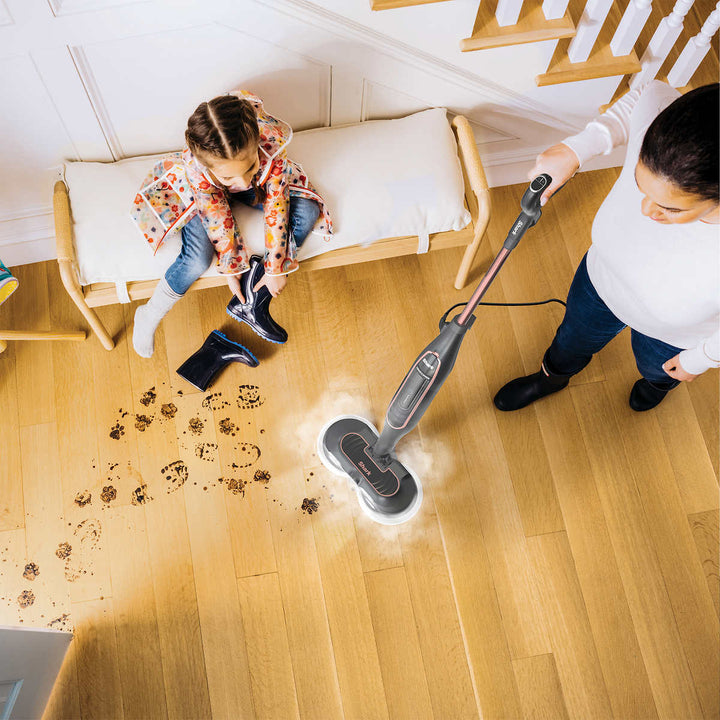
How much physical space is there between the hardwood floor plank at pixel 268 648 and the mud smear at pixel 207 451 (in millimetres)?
362

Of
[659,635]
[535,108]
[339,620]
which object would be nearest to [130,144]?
[535,108]

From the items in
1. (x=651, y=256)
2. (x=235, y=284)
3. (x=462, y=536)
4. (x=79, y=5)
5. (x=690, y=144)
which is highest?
(x=79, y=5)

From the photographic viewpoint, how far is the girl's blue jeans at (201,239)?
62.5 inches

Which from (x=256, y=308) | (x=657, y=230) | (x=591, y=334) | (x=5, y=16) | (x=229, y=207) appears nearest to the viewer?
(x=657, y=230)

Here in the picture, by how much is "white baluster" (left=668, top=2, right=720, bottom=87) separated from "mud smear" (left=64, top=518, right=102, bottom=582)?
2085 millimetres

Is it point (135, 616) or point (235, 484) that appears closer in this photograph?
point (135, 616)

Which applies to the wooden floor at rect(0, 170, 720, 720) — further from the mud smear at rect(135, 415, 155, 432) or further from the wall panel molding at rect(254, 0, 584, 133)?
the wall panel molding at rect(254, 0, 584, 133)

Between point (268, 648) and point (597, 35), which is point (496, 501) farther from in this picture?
point (597, 35)

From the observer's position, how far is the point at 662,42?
64.4 inches

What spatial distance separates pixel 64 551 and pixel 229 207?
1.08 m

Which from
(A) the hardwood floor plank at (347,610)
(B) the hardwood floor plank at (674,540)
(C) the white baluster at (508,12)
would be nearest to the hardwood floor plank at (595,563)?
(B) the hardwood floor plank at (674,540)

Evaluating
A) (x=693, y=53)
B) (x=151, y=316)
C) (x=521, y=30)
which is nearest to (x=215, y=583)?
(x=151, y=316)

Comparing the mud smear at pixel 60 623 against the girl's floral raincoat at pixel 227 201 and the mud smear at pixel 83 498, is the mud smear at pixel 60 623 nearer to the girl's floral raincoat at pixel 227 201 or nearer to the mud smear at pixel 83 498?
the mud smear at pixel 83 498

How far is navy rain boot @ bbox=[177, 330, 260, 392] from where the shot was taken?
A: 73.7 inches
